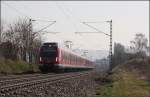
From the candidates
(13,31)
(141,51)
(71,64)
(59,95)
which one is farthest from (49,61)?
(141,51)

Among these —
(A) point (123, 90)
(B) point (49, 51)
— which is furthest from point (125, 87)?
(B) point (49, 51)

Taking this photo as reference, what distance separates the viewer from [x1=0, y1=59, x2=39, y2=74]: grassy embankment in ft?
146

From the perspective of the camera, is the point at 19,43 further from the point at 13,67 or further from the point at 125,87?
the point at 125,87

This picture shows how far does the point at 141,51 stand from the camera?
102562 mm

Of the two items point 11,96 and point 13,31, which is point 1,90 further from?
point 13,31

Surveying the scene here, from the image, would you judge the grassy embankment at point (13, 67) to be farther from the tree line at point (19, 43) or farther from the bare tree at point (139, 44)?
the bare tree at point (139, 44)

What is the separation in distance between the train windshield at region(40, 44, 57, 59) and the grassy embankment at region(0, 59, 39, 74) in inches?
162

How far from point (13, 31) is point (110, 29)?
962 inches

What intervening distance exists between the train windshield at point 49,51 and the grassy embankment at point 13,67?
4105mm

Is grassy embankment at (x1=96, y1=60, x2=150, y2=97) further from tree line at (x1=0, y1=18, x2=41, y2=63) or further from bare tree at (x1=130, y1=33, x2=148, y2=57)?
bare tree at (x1=130, y1=33, x2=148, y2=57)

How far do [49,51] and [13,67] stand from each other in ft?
19.6

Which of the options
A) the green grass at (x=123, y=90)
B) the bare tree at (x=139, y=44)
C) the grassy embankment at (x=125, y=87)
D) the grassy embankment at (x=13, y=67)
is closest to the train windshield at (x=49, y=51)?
the grassy embankment at (x=13, y=67)

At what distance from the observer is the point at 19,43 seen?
6906 cm

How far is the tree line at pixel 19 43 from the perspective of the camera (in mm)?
55500
